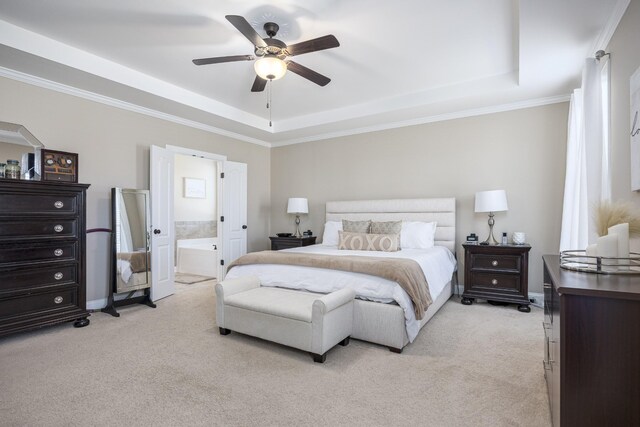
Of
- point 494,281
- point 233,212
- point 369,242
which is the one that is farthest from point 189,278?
point 494,281

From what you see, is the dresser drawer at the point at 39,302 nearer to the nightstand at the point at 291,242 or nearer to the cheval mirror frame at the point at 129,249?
the cheval mirror frame at the point at 129,249

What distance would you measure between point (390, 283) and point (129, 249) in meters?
3.30

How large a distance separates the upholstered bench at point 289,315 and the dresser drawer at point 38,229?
5.67 ft

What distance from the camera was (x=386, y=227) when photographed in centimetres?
457

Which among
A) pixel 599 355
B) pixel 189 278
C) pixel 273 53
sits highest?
pixel 273 53

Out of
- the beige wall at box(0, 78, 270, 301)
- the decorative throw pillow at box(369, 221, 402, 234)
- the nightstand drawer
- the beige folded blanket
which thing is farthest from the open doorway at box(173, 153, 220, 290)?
the nightstand drawer

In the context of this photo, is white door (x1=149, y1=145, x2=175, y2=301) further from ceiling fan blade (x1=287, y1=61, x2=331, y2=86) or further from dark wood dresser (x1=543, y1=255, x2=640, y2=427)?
dark wood dresser (x1=543, y1=255, x2=640, y2=427)

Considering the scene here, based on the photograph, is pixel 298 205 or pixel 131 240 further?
pixel 298 205

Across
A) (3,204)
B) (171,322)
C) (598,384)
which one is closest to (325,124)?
(171,322)

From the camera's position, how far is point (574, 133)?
3.55 m

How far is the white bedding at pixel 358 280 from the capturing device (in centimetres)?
278

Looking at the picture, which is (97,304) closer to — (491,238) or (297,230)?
(297,230)

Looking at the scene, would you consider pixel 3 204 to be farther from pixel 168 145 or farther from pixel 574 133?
pixel 574 133

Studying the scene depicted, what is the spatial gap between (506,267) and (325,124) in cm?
333
